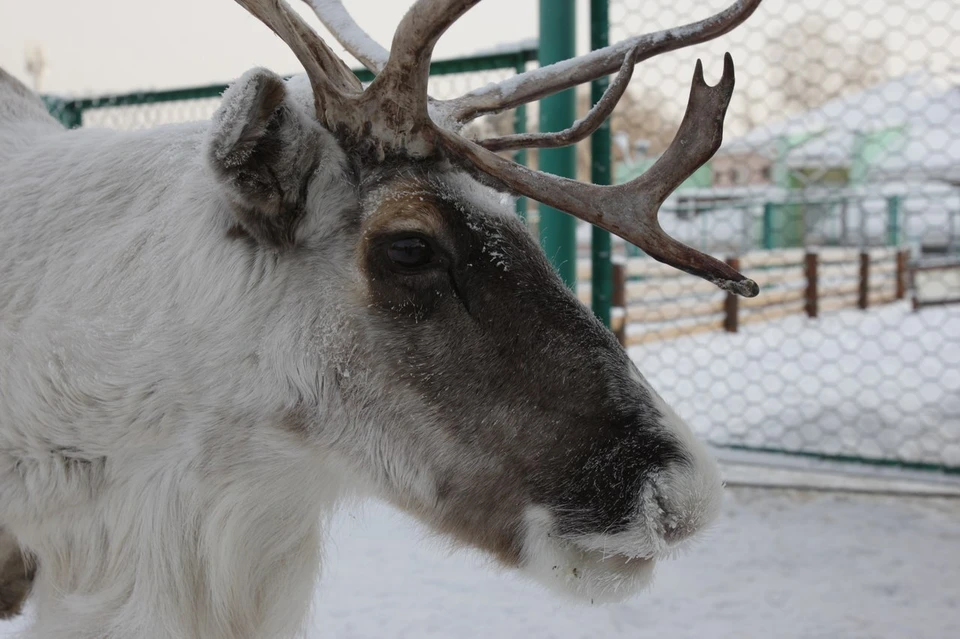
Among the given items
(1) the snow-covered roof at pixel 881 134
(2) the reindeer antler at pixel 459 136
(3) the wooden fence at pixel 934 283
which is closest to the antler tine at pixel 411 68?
(2) the reindeer antler at pixel 459 136

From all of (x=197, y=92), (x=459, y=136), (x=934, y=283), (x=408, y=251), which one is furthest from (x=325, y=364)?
(x=934, y=283)

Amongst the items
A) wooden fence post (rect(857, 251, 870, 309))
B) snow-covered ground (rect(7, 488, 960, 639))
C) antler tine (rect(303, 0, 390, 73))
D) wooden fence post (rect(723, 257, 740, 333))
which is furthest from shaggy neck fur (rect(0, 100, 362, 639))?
wooden fence post (rect(857, 251, 870, 309))

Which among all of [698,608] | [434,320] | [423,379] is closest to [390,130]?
[434,320]

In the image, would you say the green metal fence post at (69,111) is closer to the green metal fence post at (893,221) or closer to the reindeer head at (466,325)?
the reindeer head at (466,325)

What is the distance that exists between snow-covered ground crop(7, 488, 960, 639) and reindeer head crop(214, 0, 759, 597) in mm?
1100

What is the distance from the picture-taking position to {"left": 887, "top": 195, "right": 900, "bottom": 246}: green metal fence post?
15.9 m

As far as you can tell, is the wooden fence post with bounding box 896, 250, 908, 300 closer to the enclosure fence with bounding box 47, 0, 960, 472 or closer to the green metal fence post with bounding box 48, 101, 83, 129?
the enclosure fence with bounding box 47, 0, 960, 472

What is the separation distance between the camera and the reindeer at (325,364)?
1667mm

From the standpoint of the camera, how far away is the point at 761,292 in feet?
39.3

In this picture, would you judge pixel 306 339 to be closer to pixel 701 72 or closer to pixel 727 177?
pixel 701 72

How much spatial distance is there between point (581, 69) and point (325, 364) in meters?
1.01

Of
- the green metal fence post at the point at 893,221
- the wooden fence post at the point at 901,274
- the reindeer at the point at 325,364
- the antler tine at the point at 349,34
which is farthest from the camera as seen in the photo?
the green metal fence post at the point at 893,221

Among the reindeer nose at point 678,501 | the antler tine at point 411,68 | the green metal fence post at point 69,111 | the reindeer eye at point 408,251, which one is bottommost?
the reindeer nose at point 678,501

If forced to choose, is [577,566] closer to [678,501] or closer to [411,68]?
[678,501]
